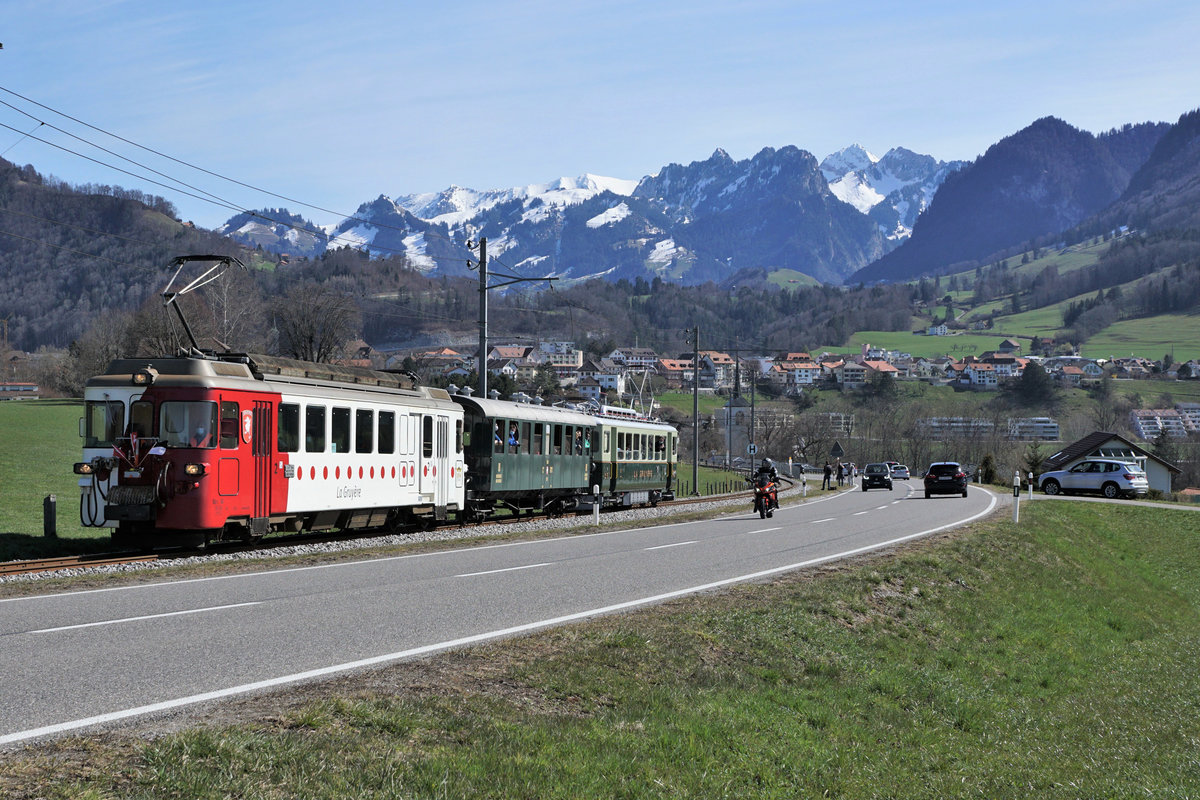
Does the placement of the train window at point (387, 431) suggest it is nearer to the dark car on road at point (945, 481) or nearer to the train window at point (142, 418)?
the train window at point (142, 418)

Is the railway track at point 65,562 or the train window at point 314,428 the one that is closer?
the railway track at point 65,562

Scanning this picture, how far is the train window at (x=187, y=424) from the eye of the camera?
18609 mm

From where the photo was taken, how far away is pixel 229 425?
62.2 feet

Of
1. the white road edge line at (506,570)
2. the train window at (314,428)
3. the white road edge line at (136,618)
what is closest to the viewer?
the white road edge line at (136,618)

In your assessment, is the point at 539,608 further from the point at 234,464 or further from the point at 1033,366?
the point at 1033,366

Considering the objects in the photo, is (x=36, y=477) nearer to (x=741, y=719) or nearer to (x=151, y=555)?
(x=151, y=555)

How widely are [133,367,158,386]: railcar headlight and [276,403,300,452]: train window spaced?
2.30 meters

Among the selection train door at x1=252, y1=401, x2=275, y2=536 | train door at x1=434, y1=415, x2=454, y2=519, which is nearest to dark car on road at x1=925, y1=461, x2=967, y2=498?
train door at x1=434, y1=415, x2=454, y2=519

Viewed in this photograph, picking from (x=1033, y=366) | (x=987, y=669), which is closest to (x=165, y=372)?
(x=987, y=669)

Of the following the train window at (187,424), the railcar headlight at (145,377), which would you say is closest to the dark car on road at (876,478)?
the train window at (187,424)

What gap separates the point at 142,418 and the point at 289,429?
2617 mm

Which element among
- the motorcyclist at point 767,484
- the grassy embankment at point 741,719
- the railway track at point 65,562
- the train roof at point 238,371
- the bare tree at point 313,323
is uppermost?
the bare tree at point 313,323

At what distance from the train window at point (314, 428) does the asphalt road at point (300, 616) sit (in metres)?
3.47

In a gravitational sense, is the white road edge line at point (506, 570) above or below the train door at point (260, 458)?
below
